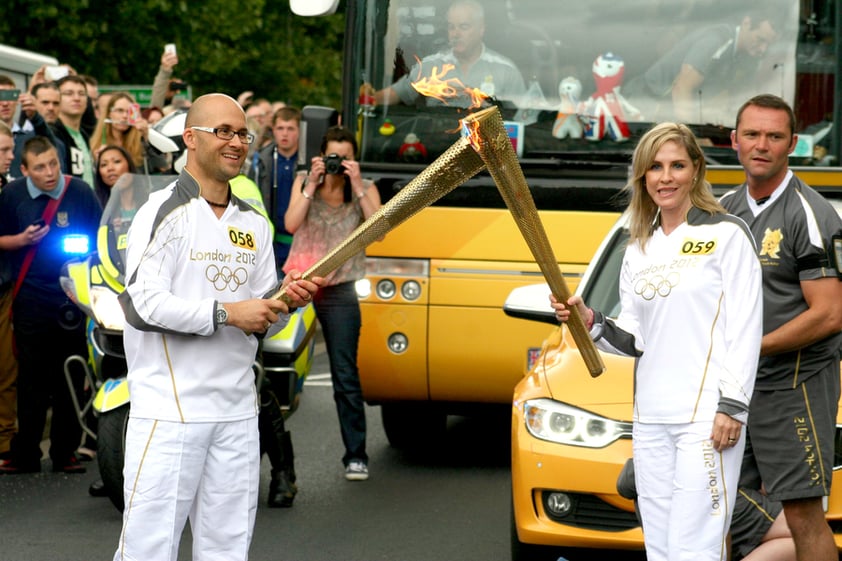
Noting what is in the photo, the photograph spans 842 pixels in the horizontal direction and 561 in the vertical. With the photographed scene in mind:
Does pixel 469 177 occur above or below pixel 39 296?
above

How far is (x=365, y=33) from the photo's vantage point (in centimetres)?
877

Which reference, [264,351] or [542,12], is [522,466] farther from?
[542,12]

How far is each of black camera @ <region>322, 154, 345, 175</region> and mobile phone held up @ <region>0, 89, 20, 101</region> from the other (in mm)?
3137

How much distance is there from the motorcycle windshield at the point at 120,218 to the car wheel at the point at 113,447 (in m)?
0.62

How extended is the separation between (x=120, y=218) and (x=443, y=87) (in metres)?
2.51

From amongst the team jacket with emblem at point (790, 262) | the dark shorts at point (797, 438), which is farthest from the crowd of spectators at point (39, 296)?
the dark shorts at point (797, 438)

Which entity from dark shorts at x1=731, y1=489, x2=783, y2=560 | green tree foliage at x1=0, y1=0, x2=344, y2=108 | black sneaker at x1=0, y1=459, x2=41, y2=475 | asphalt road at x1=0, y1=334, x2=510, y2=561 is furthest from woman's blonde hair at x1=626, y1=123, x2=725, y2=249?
green tree foliage at x1=0, y1=0, x2=344, y2=108

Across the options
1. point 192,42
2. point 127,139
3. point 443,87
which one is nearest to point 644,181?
point 443,87

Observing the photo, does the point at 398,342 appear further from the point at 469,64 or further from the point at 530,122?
the point at 469,64

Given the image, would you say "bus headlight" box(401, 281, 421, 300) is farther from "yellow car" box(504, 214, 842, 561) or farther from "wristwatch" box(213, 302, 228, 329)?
"wristwatch" box(213, 302, 228, 329)

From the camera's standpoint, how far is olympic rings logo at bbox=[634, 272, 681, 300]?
4578 mm

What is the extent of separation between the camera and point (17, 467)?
332 inches

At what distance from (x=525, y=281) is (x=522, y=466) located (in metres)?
2.67

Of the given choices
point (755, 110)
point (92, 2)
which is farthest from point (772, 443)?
point (92, 2)
